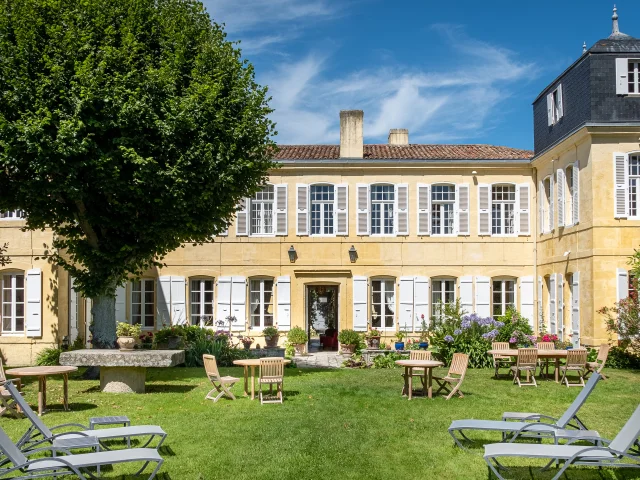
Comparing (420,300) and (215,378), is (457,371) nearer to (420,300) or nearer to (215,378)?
(215,378)

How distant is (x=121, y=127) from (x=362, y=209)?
9.97 m

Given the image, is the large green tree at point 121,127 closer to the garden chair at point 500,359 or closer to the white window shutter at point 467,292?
the garden chair at point 500,359

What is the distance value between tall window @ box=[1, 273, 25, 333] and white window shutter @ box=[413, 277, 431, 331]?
11162 millimetres

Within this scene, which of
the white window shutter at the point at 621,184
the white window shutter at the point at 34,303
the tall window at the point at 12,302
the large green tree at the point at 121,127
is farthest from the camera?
the tall window at the point at 12,302

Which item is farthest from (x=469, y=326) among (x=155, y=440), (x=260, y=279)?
(x=155, y=440)

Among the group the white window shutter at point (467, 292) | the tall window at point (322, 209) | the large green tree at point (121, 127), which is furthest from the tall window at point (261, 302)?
the large green tree at point (121, 127)

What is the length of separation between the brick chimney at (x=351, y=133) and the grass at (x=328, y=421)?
872 centimetres

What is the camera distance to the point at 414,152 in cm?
2292

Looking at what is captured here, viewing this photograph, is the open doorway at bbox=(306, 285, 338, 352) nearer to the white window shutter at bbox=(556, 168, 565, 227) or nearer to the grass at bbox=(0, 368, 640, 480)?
the white window shutter at bbox=(556, 168, 565, 227)

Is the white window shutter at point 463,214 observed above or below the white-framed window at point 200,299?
above

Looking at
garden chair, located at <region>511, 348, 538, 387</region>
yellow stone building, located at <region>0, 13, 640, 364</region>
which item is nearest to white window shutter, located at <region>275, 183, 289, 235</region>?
yellow stone building, located at <region>0, 13, 640, 364</region>

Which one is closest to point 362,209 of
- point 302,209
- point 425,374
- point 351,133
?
point 302,209

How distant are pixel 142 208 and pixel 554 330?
11952mm

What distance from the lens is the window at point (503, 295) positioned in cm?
2200
